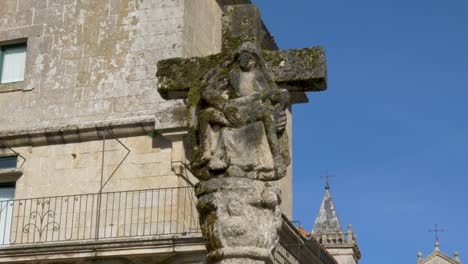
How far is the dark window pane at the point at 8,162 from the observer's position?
58.0 ft

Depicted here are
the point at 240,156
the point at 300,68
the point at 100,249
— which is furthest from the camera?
the point at 100,249

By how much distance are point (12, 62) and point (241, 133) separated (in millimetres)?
12312

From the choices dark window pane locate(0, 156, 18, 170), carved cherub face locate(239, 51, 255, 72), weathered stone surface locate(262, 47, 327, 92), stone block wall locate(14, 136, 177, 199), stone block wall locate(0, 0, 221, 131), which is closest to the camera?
carved cherub face locate(239, 51, 255, 72)

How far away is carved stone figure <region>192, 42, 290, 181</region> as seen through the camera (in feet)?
22.7

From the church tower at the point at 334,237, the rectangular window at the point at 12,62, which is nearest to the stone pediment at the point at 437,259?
the church tower at the point at 334,237

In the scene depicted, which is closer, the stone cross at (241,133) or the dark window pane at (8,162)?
the stone cross at (241,133)

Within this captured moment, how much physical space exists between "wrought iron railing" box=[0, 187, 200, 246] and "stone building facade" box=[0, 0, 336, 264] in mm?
18

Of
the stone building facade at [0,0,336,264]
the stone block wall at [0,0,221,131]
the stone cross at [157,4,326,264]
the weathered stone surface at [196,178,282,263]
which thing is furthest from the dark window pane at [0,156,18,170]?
the weathered stone surface at [196,178,282,263]

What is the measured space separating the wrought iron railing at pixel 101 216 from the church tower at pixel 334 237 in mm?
37420

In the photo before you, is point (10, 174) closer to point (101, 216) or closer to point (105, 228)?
point (101, 216)

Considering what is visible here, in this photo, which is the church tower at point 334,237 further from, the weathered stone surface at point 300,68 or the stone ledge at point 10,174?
the weathered stone surface at point 300,68

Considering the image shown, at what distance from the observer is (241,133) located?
7.00 m

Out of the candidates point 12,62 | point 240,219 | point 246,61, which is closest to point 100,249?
point 12,62

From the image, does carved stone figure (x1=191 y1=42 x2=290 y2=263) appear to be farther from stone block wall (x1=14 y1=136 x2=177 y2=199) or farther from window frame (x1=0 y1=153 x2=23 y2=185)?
window frame (x1=0 y1=153 x2=23 y2=185)
